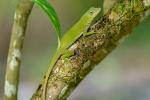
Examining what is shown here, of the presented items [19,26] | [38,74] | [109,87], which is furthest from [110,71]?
[19,26]

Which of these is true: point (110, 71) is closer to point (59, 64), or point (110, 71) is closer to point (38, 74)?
point (38, 74)

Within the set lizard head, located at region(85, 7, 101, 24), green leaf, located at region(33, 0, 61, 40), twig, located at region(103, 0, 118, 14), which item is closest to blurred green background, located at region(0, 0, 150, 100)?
lizard head, located at region(85, 7, 101, 24)

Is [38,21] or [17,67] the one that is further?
[38,21]

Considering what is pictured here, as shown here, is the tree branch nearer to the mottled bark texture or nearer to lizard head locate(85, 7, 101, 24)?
the mottled bark texture

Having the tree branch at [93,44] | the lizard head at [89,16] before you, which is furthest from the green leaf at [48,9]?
the lizard head at [89,16]

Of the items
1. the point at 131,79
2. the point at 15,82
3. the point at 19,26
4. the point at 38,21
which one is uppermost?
the point at 19,26

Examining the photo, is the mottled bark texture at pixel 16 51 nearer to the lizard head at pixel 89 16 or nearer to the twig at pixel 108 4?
the twig at pixel 108 4

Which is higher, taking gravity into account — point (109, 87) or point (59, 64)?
point (59, 64)
